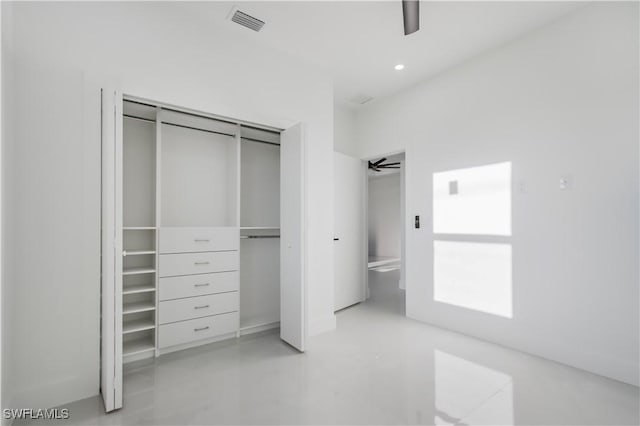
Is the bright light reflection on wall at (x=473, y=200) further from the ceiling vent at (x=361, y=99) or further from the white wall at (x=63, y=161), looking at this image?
the white wall at (x=63, y=161)

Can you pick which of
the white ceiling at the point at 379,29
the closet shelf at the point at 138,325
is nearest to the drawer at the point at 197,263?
the closet shelf at the point at 138,325

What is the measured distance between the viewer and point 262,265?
348 centimetres

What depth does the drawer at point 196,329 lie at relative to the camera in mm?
2584

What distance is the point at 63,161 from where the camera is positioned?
193cm

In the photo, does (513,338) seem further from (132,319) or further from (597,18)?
(132,319)

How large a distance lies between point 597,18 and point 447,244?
230 centimetres

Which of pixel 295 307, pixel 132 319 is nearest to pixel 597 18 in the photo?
pixel 295 307

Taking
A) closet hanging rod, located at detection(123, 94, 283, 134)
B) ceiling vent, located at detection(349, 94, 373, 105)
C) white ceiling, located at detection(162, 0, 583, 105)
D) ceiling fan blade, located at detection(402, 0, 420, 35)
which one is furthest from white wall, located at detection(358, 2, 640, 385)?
closet hanging rod, located at detection(123, 94, 283, 134)

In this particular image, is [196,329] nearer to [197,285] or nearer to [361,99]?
[197,285]

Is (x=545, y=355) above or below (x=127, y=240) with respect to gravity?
below

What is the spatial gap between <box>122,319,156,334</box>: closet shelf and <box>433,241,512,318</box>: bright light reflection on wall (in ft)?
9.81

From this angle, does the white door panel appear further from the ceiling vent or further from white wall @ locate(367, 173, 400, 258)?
white wall @ locate(367, 173, 400, 258)

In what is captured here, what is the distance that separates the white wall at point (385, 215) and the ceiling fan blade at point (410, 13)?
7520 millimetres

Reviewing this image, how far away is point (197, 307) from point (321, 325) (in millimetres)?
1322
